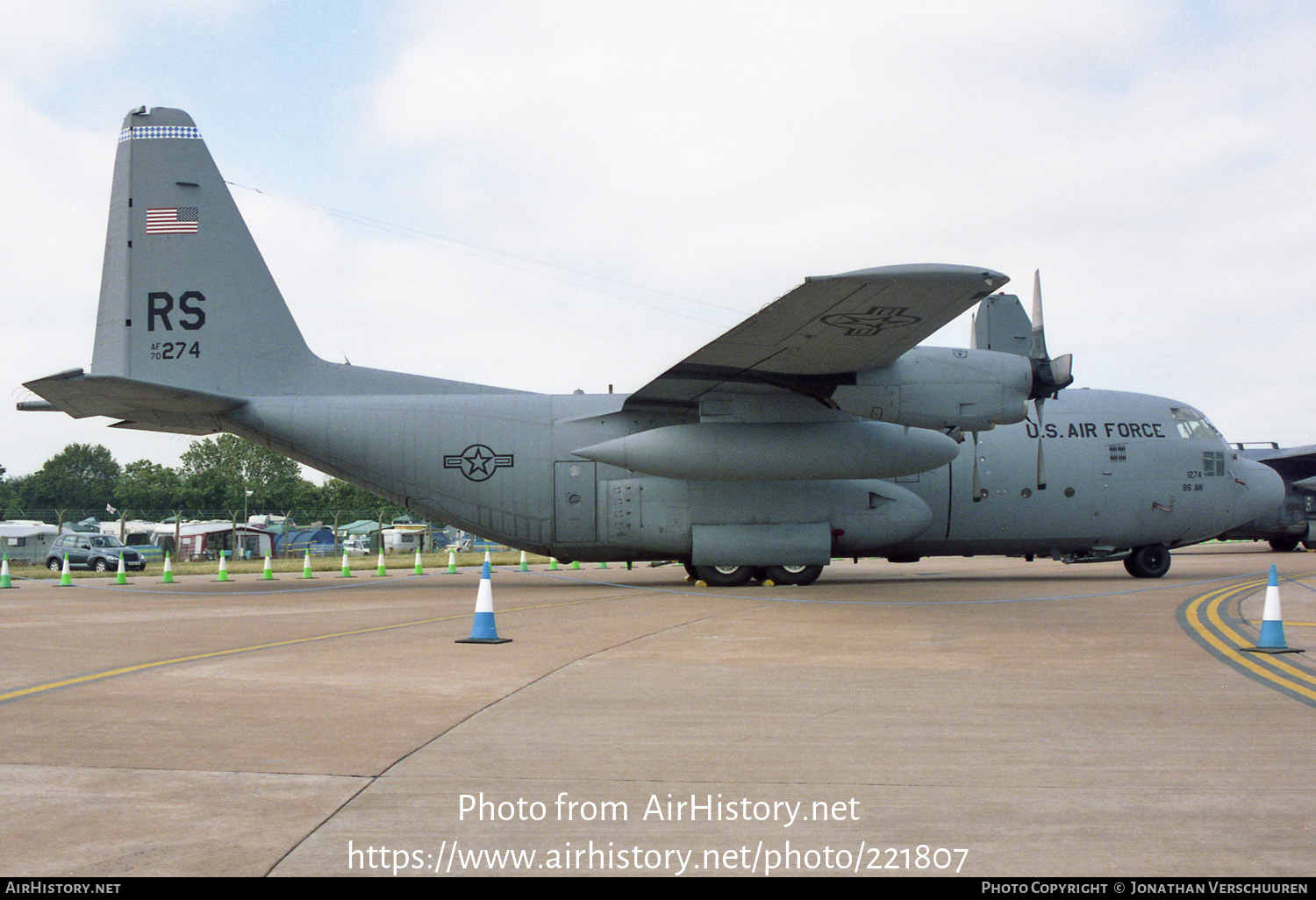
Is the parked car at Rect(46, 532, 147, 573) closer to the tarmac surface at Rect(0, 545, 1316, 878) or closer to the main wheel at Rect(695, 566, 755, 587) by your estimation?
the main wheel at Rect(695, 566, 755, 587)

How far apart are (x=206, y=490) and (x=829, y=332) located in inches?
3471

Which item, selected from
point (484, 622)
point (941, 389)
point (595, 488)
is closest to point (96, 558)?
point (595, 488)

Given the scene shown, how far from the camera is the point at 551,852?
138 inches

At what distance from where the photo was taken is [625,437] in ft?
54.3

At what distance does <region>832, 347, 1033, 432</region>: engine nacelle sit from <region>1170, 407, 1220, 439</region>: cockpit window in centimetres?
625

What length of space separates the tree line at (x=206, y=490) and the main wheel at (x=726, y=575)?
65.6m

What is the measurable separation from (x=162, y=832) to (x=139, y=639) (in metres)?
7.42

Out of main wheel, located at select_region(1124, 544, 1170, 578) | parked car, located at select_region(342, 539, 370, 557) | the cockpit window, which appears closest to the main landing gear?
main wheel, located at select_region(1124, 544, 1170, 578)

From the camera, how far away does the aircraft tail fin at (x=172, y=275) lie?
16984 millimetres

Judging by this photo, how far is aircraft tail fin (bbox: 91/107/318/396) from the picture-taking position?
669 inches

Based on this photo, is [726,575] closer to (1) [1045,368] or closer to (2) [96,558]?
(1) [1045,368]
